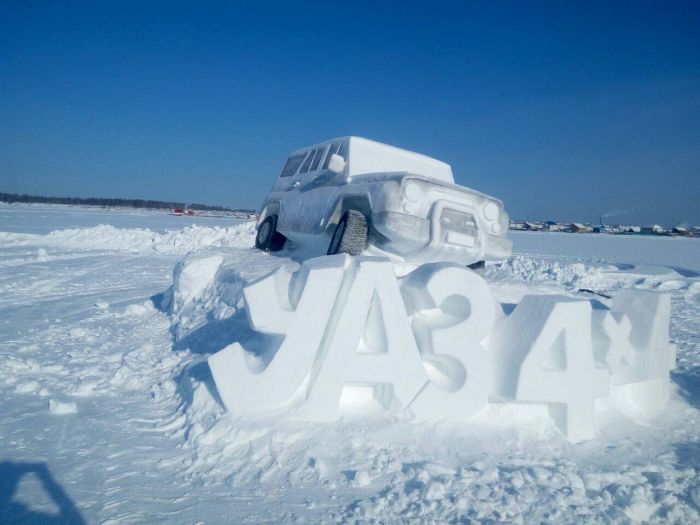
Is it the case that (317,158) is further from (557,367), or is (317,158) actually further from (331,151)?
(557,367)

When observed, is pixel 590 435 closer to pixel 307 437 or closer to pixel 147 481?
pixel 307 437

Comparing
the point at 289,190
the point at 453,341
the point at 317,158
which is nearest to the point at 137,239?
the point at 289,190

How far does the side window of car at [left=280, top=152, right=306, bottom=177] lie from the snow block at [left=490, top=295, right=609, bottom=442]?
17.7 feet

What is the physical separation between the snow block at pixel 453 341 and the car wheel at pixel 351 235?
1.55m

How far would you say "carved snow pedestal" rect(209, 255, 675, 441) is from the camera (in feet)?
9.39

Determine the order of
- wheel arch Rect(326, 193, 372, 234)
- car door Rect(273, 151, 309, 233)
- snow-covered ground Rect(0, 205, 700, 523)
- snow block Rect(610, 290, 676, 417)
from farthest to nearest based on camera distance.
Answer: car door Rect(273, 151, 309, 233) < wheel arch Rect(326, 193, 372, 234) < snow block Rect(610, 290, 676, 417) < snow-covered ground Rect(0, 205, 700, 523)

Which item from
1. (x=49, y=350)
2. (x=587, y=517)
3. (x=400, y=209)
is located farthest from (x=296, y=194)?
(x=587, y=517)

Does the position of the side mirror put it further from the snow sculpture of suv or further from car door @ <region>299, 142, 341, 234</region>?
car door @ <region>299, 142, 341, 234</region>

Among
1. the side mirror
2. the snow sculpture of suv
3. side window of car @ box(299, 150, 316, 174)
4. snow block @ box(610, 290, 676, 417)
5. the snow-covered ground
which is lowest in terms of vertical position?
the snow-covered ground

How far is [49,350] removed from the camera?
170 inches

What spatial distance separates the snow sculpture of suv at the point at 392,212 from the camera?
4.52 m

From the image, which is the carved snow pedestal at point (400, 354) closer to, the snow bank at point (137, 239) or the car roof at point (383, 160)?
the car roof at point (383, 160)

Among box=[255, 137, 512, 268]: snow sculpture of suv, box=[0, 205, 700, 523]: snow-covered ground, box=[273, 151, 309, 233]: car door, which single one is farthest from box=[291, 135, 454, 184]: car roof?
box=[0, 205, 700, 523]: snow-covered ground

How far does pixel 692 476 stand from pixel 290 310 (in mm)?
2517
